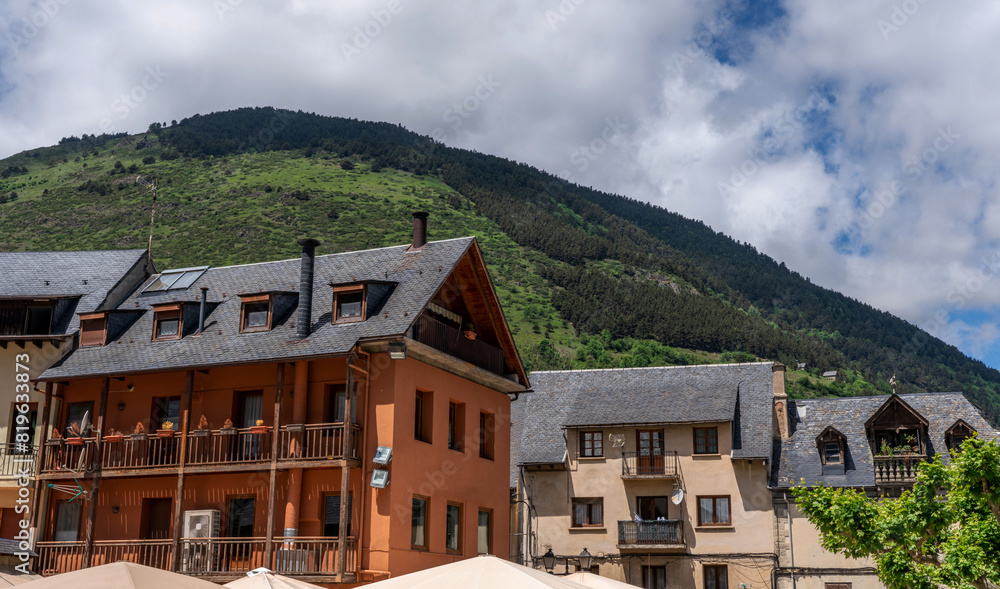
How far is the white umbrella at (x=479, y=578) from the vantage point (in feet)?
45.9

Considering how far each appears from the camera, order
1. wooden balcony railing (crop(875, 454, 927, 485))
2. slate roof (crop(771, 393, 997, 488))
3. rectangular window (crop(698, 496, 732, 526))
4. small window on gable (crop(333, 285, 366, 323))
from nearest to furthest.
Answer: small window on gable (crop(333, 285, 366, 323))
wooden balcony railing (crop(875, 454, 927, 485))
slate roof (crop(771, 393, 997, 488))
rectangular window (crop(698, 496, 732, 526))

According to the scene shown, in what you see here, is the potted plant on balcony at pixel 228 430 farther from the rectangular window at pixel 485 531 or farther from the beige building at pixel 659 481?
the beige building at pixel 659 481

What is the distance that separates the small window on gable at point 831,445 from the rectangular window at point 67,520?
1215 inches

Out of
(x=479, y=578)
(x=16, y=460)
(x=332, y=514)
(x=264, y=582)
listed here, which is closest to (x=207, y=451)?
(x=332, y=514)

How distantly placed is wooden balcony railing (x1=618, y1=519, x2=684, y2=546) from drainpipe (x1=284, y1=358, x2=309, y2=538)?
851 inches

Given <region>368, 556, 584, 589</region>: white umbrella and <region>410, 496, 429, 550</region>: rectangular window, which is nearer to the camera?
<region>368, 556, 584, 589</region>: white umbrella

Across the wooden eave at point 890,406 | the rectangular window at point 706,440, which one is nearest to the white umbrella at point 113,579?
the rectangular window at point 706,440

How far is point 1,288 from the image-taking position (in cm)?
3039

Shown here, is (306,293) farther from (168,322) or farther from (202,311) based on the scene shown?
(168,322)

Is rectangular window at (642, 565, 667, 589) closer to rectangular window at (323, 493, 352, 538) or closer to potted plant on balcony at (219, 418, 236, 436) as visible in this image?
rectangular window at (323, 493, 352, 538)

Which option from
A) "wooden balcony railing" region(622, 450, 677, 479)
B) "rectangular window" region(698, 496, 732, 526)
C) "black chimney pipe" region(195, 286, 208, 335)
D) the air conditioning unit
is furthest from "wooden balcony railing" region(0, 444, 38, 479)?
"rectangular window" region(698, 496, 732, 526)

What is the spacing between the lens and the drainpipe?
25.2 m

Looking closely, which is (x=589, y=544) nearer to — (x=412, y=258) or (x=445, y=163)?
(x=412, y=258)

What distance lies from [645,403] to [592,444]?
3.21 meters
